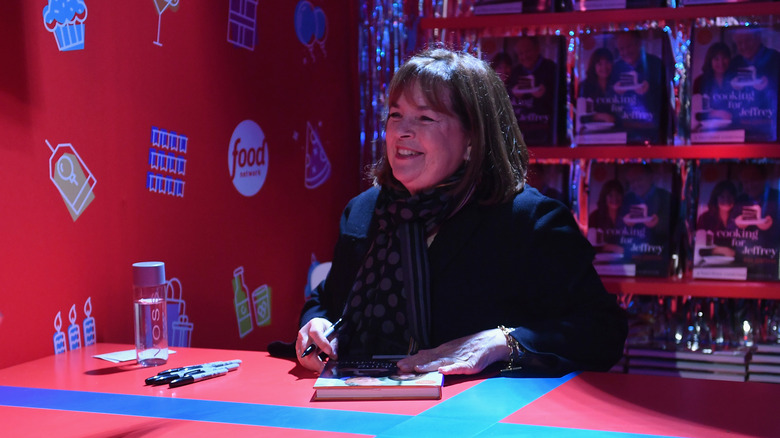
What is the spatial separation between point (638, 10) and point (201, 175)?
1.71 m

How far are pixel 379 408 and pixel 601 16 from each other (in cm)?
210

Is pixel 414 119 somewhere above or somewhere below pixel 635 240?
above

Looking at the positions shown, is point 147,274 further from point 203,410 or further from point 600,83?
point 600,83

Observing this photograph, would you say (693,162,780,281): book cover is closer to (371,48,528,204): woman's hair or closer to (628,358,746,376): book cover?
(628,358,746,376): book cover

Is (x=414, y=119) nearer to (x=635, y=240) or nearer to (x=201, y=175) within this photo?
(x=201, y=175)

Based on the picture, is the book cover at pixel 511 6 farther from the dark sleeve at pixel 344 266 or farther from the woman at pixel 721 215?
the dark sleeve at pixel 344 266

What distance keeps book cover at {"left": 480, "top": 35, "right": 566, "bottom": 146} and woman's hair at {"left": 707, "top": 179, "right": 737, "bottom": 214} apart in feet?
1.99

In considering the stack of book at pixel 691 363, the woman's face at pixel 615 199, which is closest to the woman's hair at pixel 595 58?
the woman's face at pixel 615 199

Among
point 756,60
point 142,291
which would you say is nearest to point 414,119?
point 142,291

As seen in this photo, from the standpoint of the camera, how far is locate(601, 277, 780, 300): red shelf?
2.95 m

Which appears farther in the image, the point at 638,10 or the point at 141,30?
the point at 638,10

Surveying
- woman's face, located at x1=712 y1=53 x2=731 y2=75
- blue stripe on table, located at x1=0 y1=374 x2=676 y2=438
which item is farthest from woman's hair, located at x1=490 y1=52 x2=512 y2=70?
blue stripe on table, located at x1=0 y1=374 x2=676 y2=438

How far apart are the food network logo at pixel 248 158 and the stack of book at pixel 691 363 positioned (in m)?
1.57

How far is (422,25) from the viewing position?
3.25m
